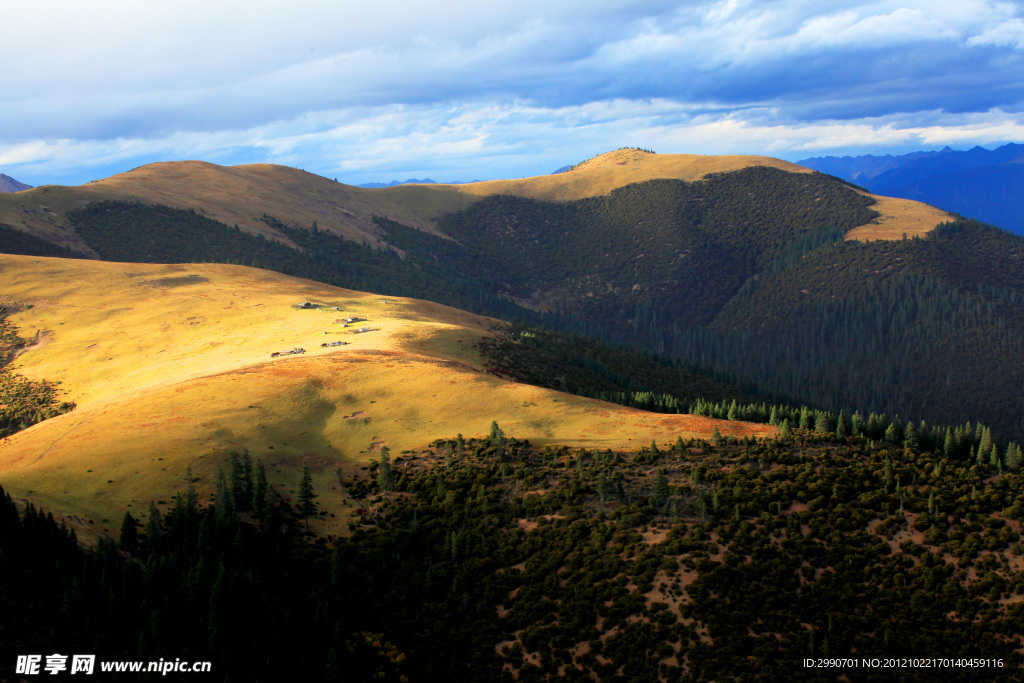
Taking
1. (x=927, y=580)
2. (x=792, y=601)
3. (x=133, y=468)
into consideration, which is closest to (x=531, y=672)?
(x=792, y=601)

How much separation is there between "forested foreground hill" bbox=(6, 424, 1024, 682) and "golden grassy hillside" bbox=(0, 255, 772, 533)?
20.6 ft

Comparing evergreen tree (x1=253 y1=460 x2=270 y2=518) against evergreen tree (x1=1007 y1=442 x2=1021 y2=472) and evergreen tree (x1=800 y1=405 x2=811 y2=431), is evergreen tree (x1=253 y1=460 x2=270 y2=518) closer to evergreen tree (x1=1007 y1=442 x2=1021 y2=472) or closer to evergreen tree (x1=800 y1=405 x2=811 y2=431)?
evergreen tree (x1=800 y1=405 x2=811 y2=431)

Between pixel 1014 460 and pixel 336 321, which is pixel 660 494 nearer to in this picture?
pixel 1014 460

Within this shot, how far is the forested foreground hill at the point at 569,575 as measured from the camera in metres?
49.0

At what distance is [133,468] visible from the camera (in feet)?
Result: 216

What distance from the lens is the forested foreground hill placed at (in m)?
49.0

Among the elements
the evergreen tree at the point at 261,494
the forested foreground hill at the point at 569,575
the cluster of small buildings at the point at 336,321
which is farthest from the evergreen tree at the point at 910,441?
the cluster of small buildings at the point at 336,321

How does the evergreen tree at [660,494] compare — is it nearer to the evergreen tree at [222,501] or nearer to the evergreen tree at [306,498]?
the evergreen tree at [306,498]

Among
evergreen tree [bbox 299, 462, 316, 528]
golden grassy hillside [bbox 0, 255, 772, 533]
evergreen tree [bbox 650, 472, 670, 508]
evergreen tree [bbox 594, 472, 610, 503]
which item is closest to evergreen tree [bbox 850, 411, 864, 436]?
golden grassy hillside [bbox 0, 255, 772, 533]

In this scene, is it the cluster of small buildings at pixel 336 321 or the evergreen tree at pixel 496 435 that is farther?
the cluster of small buildings at pixel 336 321

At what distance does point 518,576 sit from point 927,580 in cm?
3404

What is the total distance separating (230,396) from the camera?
86.0 meters

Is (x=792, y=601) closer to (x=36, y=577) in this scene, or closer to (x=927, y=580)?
(x=927, y=580)

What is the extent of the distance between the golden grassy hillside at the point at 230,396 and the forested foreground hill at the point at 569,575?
6.28 meters
